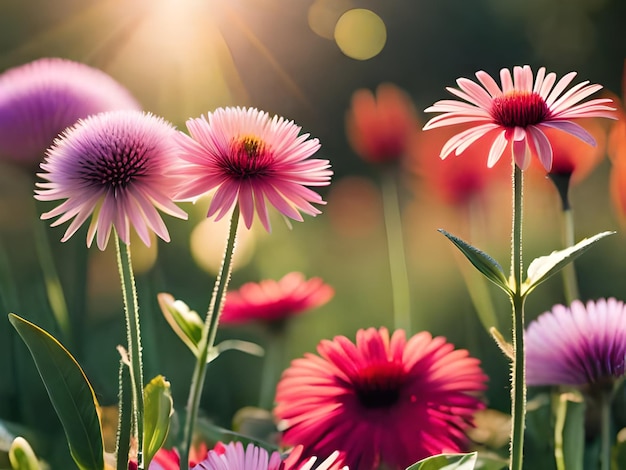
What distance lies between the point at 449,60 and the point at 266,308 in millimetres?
380

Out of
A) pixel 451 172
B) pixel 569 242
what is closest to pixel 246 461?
pixel 569 242

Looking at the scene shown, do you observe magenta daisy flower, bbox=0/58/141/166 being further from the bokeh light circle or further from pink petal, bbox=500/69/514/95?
the bokeh light circle

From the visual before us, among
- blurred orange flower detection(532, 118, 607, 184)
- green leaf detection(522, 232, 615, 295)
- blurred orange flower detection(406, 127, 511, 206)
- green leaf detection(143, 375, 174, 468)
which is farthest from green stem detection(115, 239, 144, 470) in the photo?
blurred orange flower detection(406, 127, 511, 206)

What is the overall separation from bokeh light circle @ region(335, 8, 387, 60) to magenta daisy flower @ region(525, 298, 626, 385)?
398 mm

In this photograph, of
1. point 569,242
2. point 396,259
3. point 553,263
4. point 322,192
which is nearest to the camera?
point 553,263

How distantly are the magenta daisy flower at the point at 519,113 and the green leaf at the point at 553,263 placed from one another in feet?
0.07

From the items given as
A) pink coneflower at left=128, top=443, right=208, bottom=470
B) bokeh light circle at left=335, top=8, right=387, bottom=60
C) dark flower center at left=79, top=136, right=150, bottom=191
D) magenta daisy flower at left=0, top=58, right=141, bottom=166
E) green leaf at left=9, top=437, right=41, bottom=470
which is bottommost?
green leaf at left=9, top=437, right=41, bottom=470

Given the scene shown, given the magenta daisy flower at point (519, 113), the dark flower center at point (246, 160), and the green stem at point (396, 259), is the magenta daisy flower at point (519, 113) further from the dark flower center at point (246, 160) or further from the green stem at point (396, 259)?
the green stem at point (396, 259)

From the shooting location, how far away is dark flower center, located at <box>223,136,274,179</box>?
0.72 ft

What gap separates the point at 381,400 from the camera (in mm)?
275

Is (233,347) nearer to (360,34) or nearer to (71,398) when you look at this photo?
(71,398)

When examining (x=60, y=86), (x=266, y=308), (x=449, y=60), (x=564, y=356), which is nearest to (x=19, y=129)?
(x=60, y=86)

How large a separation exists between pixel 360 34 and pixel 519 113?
0.45 m

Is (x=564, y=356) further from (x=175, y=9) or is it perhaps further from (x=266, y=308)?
(x=175, y=9)
